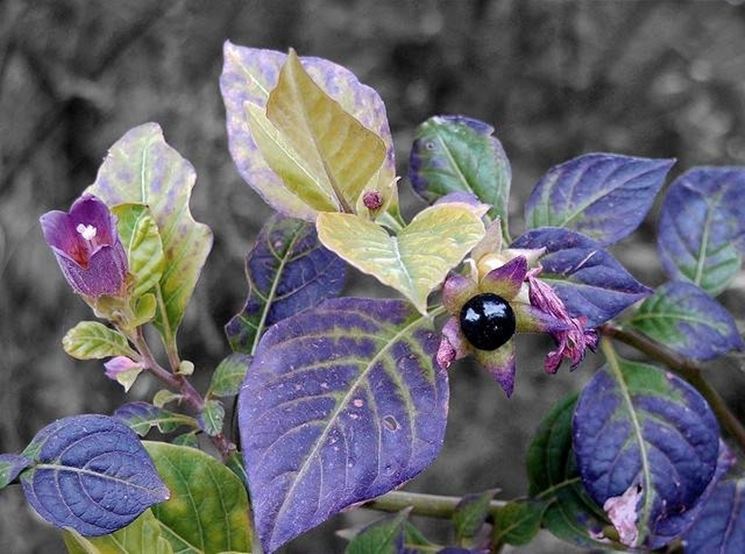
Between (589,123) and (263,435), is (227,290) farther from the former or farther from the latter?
(263,435)

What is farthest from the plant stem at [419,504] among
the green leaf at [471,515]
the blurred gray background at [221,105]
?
the blurred gray background at [221,105]

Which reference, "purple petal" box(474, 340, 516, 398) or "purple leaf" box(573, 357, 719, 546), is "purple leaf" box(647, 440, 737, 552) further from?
"purple petal" box(474, 340, 516, 398)

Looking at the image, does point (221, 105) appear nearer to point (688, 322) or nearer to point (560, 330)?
point (688, 322)

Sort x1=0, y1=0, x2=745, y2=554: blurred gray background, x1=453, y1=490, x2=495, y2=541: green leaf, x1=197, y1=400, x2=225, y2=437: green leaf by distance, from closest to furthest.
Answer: x1=197, y1=400, x2=225, y2=437: green leaf
x1=453, y1=490, x2=495, y2=541: green leaf
x1=0, y1=0, x2=745, y2=554: blurred gray background

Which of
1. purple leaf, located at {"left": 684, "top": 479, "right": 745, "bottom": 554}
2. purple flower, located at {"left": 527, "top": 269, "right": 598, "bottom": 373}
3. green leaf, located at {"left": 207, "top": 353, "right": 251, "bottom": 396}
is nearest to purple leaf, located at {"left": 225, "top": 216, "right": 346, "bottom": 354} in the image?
green leaf, located at {"left": 207, "top": 353, "right": 251, "bottom": 396}

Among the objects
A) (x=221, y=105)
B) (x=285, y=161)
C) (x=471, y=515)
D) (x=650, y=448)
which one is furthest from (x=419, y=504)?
(x=221, y=105)

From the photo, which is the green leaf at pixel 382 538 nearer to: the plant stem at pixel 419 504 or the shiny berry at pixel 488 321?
the plant stem at pixel 419 504
